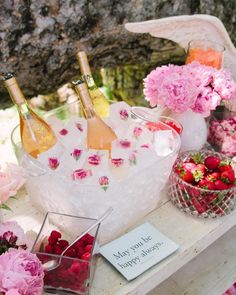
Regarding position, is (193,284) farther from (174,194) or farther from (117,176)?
(117,176)

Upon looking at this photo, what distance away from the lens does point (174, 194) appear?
111 centimetres

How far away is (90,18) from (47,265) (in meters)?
1.13

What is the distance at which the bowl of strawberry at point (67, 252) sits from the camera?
826 millimetres

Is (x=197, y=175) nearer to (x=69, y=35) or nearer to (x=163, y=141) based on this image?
(x=163, y=141)

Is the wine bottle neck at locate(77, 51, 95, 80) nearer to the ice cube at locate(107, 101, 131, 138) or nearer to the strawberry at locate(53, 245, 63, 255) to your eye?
the ice cube at locate(107, 101, 131, 138)

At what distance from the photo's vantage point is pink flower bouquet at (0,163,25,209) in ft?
3.42

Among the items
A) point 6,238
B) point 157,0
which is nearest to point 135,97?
point 157,0

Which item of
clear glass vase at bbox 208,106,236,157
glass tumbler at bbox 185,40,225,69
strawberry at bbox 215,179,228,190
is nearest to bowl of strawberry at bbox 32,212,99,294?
strawberry at bbox 215,179,228,190

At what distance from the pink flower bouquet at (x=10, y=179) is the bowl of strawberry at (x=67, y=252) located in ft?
0.50

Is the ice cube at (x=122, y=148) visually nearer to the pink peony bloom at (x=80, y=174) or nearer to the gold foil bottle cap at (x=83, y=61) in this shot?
the pink peony bloom at (x=80, y=174)

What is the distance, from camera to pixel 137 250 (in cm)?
97

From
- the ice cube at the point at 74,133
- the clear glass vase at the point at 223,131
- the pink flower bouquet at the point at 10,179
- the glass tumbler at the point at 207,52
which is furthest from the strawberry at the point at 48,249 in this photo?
the glass tumbler at the point at 207,52

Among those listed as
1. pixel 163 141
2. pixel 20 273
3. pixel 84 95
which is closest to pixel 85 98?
pixel 84 95

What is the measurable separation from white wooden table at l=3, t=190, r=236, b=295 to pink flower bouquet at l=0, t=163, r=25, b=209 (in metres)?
0.09
